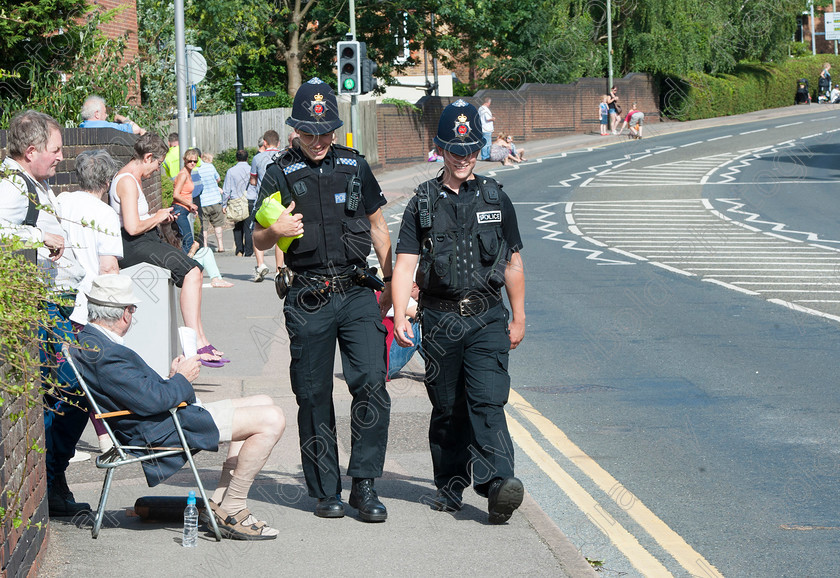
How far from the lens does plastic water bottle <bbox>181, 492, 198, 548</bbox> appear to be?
518cm

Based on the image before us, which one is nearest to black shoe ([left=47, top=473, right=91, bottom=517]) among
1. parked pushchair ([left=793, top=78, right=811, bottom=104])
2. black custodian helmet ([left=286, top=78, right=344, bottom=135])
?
black custodian helmet ([left=286, top=78, right=344, bottom=135])

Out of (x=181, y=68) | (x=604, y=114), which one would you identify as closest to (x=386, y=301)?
(x=181, y=68)

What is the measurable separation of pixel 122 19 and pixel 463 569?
2139cm

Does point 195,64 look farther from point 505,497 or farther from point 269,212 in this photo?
point 505,497

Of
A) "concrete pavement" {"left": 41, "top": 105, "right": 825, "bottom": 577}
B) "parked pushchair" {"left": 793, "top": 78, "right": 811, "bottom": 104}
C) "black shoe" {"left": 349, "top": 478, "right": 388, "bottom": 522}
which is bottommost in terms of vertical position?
"concrete pavement" {"left": 41, "top": 105, "right": 825, "bottom": 577}

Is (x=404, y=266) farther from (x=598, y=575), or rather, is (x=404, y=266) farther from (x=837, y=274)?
(x=837, y=274)

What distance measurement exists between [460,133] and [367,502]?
1.92 metres

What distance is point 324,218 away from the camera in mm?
5723

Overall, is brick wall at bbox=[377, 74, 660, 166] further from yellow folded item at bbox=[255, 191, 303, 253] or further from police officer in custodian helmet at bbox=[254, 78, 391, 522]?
yellow folded item at bbox=[255, 191, 303, 253]

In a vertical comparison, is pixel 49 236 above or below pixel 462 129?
below

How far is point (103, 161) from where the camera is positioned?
745 cm

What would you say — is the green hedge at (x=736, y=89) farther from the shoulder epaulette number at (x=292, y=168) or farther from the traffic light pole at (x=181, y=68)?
the shoulder epaulette number at (x=292, y=168)

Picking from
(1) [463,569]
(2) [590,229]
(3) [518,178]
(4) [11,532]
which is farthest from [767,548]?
(3) [518,178]

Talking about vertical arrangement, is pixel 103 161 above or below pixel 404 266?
above
